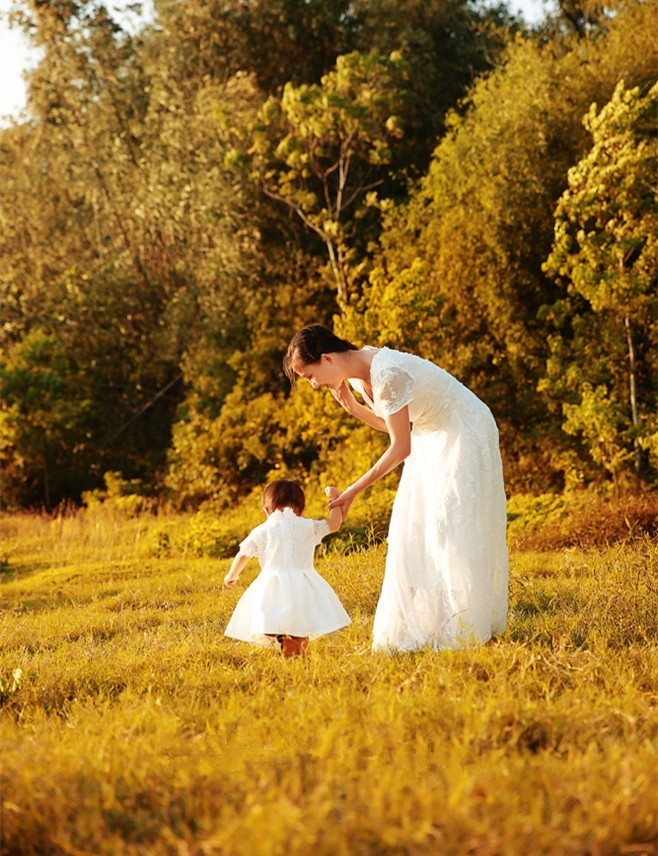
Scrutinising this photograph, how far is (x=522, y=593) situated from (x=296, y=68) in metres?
16.7

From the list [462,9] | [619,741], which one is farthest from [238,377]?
[619,741]

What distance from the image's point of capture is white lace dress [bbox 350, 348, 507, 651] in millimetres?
5223

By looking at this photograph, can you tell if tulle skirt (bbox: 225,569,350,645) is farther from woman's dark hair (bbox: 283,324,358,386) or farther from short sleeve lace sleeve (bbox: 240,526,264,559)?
woman's dark hair (bbox: 283,324,358,386)

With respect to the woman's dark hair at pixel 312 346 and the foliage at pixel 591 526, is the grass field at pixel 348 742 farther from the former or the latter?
the foliage at pixel 591 526

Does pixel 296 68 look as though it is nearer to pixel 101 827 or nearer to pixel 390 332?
pixel 390 332

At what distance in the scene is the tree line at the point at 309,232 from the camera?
15430 millimetres

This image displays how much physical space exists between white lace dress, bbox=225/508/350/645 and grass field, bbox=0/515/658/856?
15 centimetres

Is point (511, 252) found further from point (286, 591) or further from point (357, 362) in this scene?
point (286, 591)

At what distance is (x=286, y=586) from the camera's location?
5773 mm

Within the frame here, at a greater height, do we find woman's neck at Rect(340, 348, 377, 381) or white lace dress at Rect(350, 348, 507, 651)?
woman's neck at Rect(340, 348, 377, 381)

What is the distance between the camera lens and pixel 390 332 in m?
15.8

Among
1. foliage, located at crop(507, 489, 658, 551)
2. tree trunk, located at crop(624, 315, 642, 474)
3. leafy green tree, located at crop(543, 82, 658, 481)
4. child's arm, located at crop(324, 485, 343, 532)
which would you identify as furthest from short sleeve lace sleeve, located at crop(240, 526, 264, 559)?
tree trunk, located at crop(624, 315, 642, 474)

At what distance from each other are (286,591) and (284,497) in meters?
0.62

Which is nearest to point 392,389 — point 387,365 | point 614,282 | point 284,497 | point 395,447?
point 387,365
